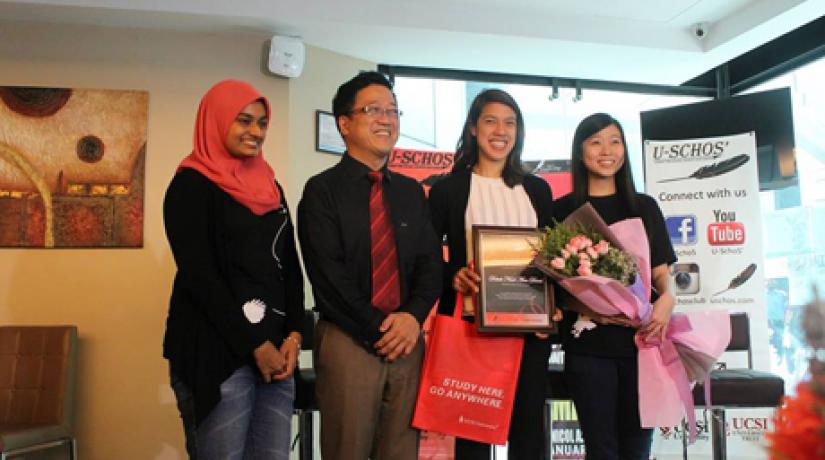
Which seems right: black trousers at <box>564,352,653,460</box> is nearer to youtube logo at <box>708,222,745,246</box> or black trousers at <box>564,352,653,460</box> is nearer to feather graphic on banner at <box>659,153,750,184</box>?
youtube logo at <box>708,222,745,246</box>

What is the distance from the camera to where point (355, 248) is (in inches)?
80.7

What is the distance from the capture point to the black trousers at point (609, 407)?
2188 millimetres

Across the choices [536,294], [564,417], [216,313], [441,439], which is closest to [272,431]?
[216,313]

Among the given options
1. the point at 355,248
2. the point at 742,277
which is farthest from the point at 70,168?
the point at 742,277

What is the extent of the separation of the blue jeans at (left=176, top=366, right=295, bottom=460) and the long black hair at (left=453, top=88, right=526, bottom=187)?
39.1 inches

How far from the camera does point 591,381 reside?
2.21 meters

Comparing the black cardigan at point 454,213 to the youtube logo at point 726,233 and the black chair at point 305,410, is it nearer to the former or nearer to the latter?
the black chair at point 305,410

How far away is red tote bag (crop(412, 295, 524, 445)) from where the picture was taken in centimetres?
208

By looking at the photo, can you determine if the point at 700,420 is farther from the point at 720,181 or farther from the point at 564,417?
the point at 720,181

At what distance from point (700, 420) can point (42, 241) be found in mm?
4273

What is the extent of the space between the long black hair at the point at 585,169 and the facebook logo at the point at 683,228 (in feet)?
7.39

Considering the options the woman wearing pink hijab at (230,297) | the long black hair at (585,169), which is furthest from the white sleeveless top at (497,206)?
the woman wearing pink hijab at (230,297)

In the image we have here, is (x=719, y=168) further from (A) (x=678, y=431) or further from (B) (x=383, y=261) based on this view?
(B) (x=383, y=261)

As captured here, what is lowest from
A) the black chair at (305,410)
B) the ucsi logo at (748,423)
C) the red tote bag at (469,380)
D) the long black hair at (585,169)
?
the ucsi logo at (748,423)
